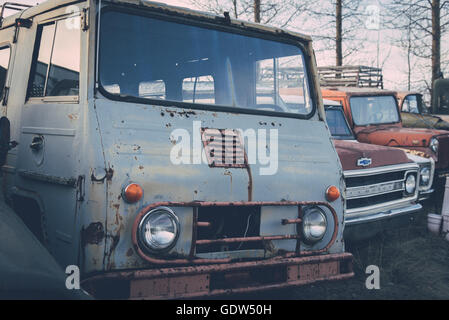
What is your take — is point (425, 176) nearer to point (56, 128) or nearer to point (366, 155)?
point (366, 155)

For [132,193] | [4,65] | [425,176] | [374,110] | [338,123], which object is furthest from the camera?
[374,110]

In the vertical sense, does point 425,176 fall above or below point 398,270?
above

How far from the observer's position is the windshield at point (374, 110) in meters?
8.59

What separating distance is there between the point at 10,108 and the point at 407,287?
392 cm

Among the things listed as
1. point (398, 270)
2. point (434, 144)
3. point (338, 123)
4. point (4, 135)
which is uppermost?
point (338, 123)

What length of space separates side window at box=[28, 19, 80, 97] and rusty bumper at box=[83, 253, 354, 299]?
1.27 meters

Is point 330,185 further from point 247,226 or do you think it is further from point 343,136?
point 343,136

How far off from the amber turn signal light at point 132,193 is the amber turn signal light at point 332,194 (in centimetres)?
149

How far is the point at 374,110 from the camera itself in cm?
893

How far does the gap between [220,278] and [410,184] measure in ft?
13.7

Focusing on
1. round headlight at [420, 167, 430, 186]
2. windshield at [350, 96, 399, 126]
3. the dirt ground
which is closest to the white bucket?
the dirt ground

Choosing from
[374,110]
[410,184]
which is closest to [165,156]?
[410,184]

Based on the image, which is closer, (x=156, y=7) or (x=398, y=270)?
(x=156, y=7)

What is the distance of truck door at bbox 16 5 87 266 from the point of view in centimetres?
326
